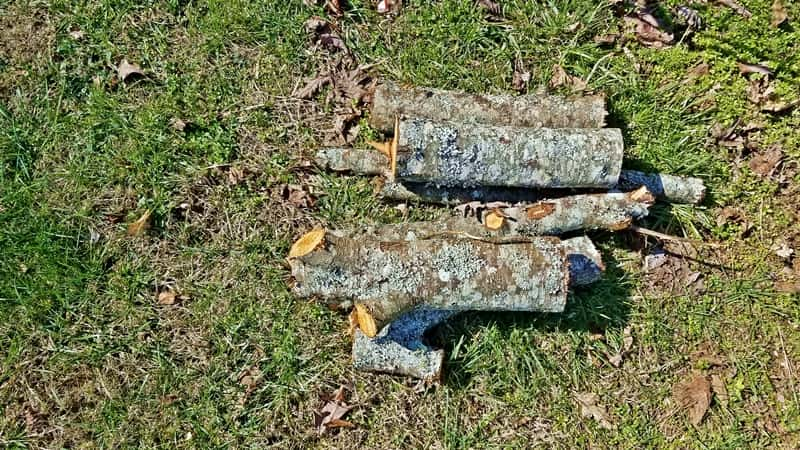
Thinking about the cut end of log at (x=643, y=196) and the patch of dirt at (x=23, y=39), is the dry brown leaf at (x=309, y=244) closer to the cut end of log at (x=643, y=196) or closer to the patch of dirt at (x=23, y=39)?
the cut end of log at (x=643, y=196)


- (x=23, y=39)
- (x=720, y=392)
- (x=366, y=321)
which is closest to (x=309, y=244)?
(x=366, y=321)

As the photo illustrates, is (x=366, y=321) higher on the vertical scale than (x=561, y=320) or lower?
higher

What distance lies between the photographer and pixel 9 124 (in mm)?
3826

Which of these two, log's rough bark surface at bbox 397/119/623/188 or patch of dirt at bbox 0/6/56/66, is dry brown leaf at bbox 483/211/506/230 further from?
patch of dirt at bbox 0/6/56/66

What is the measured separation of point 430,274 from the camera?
318 centimetres

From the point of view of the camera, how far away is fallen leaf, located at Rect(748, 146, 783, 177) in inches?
155

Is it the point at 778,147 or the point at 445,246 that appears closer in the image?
the point at 445,246

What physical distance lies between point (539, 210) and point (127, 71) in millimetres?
2601

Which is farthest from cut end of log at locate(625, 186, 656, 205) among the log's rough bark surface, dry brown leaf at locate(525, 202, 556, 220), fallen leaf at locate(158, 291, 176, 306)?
fallen leaf at locate(158, 291, 176, 306)

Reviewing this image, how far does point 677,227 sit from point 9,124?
4115mm

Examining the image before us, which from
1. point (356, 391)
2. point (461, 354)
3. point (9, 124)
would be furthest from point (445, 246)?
point (9, 124)

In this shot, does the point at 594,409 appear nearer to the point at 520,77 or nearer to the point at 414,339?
the point at 414,339

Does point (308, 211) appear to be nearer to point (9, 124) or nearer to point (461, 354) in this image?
point (461, 354)

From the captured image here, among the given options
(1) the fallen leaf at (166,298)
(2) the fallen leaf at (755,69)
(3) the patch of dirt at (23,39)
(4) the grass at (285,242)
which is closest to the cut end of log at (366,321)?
(4) the grass at (285,242)
